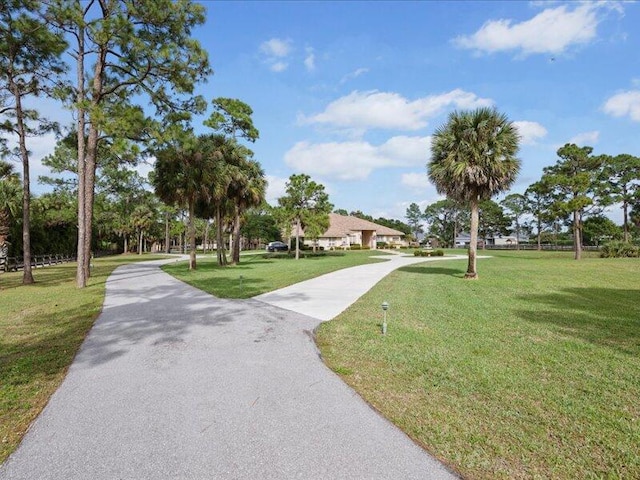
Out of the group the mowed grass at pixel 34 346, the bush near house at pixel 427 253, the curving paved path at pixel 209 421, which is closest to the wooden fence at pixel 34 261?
the mowed grass at pixel 34 346

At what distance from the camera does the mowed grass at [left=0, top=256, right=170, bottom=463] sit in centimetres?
382

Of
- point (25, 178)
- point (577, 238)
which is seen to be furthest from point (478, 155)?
point (577, 238)

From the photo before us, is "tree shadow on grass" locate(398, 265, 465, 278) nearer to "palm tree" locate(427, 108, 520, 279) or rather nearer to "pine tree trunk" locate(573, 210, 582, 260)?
"palm tree" locate(427, 108, 520, 279)

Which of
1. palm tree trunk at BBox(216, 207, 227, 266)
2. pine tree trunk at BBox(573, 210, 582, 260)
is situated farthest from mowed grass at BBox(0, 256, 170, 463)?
pine tree trunk at BBox(573, 210, 582, 260)

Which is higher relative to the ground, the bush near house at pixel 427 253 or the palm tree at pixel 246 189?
the palm tree at pixel 246 189

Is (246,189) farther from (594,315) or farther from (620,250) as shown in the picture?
(620,250)

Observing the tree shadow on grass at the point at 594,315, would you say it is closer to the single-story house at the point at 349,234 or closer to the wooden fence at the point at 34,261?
the wooden fence at the point at 34,261

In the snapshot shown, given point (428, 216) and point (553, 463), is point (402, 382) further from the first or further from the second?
point (428, 216)

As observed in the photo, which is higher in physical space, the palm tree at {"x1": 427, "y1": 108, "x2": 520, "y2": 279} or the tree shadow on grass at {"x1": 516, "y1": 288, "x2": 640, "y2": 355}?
the palm tree at {"x1": 427, "y1": 108, "x2": 520, "y2": 279}

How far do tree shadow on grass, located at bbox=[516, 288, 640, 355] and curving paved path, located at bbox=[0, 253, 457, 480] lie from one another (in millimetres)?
5039

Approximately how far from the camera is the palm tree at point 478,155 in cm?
1536

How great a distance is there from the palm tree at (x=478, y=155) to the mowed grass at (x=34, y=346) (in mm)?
14054

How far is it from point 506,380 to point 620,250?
36.8 meters

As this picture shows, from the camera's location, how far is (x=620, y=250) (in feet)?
106
